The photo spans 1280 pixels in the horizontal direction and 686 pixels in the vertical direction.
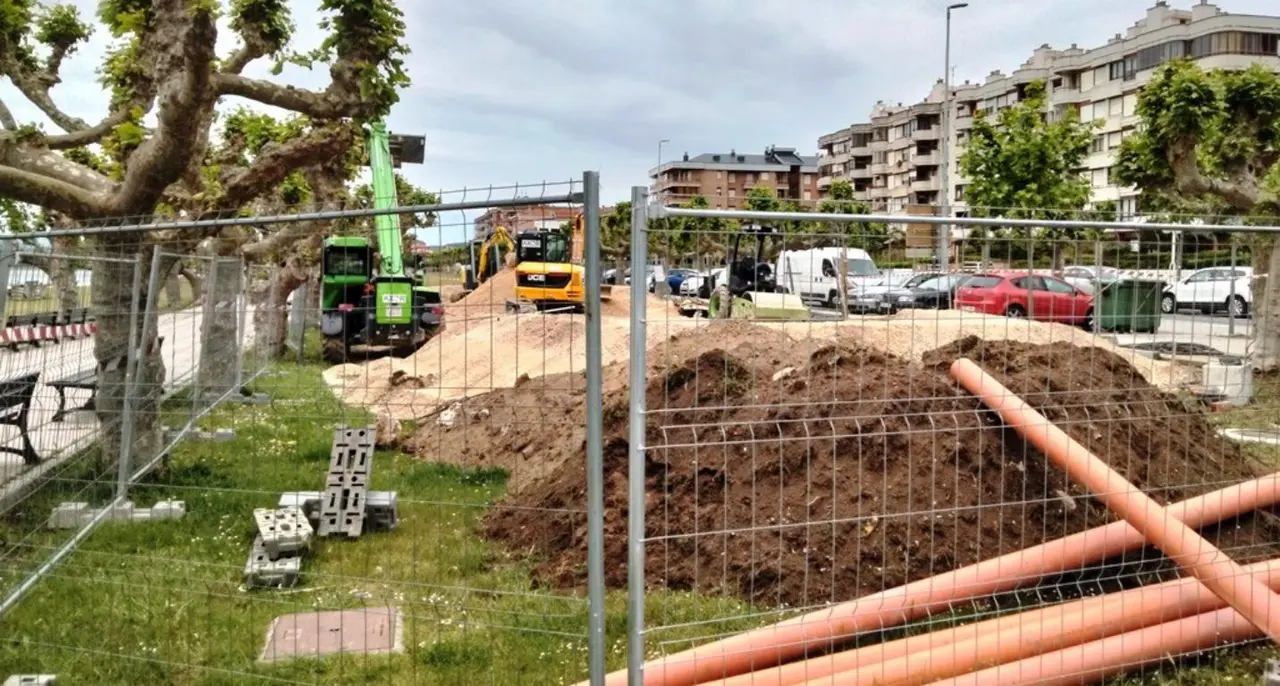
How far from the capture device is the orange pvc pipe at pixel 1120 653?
434 centimetres

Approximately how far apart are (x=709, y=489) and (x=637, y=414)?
10.4 feet

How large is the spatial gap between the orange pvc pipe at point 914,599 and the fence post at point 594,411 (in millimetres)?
523

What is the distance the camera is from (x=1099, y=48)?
64.0m

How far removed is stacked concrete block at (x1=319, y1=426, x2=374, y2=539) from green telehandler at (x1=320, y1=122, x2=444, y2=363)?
0.64 meters

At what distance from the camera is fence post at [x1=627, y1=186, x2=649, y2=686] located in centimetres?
343

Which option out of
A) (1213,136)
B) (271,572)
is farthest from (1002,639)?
(1213,136)

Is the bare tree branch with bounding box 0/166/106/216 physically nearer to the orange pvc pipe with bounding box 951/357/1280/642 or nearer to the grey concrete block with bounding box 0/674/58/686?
the grey concrete block with bounding box 0/674/58/686

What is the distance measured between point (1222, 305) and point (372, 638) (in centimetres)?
496

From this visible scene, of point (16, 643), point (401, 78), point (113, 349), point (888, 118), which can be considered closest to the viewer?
point (16, 643)

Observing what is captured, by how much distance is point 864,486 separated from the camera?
617 cm

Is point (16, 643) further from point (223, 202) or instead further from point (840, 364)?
point (223, 202)

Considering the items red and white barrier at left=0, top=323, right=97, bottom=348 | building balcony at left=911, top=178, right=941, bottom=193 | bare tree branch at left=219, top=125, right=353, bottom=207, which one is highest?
building balcony at left=911, top=178, right=941, bottom=193

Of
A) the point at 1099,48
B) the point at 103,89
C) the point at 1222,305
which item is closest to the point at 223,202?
the point at 103,89

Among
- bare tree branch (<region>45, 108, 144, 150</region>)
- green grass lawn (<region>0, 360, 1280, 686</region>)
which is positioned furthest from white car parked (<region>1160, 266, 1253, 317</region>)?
bare tree branch (<region>45, 108, 144, 150</region>)
